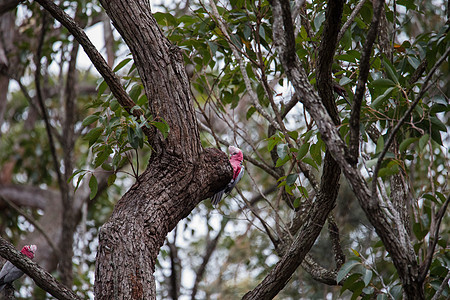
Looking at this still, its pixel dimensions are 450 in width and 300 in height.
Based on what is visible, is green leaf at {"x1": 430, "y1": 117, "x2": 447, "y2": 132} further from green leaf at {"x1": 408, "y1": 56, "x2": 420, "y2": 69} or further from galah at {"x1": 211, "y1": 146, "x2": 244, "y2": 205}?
galah at {"x1": 211, "y1": 146, "x2": 244, "y2": 205}

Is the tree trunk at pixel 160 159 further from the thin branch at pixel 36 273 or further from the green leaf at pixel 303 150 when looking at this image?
the green leaf at pixel 303 150

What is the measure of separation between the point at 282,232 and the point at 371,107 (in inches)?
57.4

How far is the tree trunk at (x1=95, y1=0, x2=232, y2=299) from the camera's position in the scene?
6.68ft

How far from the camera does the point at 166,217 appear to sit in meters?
2.13

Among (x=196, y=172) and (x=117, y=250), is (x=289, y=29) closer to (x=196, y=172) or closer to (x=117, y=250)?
(x=196, y=172)

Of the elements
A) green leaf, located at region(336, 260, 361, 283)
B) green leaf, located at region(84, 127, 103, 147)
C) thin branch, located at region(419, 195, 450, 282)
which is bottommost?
thin branch, located at region(419, 195, 450, 282)

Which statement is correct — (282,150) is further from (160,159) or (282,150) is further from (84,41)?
(84,41)

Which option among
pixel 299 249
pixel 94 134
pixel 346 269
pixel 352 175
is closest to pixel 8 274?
pixel 94 134

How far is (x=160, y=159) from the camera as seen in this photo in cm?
225

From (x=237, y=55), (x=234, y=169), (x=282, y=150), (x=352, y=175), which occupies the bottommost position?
(x=352, y=175)

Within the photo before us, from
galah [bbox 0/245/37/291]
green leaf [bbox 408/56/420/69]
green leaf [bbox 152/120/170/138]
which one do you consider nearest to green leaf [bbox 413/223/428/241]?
green leaf [bbox 408/56/420/69]

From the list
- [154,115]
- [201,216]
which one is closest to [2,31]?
[201,216]

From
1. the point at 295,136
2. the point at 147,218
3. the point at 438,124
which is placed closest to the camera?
the point at 438,124

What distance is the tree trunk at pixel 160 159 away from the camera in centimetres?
204
